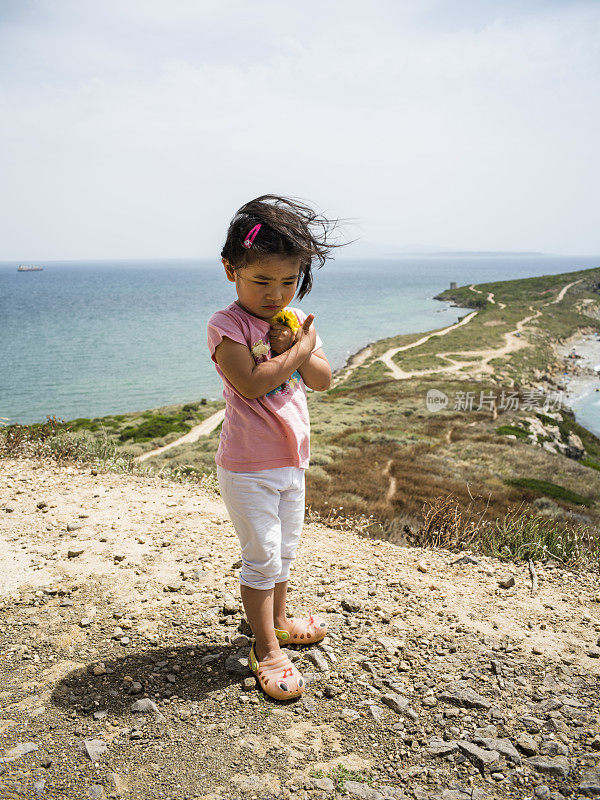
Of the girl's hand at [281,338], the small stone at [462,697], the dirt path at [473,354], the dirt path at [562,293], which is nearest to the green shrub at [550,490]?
the small stone at [462,697]

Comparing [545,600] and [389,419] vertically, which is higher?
[545,600]

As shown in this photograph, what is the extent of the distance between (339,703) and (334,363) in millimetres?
43208

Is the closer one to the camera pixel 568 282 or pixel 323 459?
pixel 323 459

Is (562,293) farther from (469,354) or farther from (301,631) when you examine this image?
(301,631)

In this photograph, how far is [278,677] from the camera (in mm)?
2764

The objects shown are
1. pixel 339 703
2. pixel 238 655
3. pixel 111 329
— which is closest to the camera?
pixel 339 703

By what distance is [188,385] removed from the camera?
39.7m

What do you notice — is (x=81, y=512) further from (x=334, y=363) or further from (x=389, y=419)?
(x=334, y=363)

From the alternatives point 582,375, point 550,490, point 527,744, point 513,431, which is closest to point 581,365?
point 582,375

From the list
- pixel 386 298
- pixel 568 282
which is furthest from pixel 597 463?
pixel 386 298

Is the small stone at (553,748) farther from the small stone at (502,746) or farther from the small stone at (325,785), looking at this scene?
the small stone at (325,785)

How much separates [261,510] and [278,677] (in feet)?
3.03

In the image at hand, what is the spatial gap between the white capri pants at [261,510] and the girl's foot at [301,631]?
1.98 feet

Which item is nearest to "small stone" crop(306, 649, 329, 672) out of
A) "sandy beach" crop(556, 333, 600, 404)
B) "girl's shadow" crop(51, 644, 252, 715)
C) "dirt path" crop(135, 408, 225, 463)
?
"girl's shadow" crop(51, 644, 252, 715)
